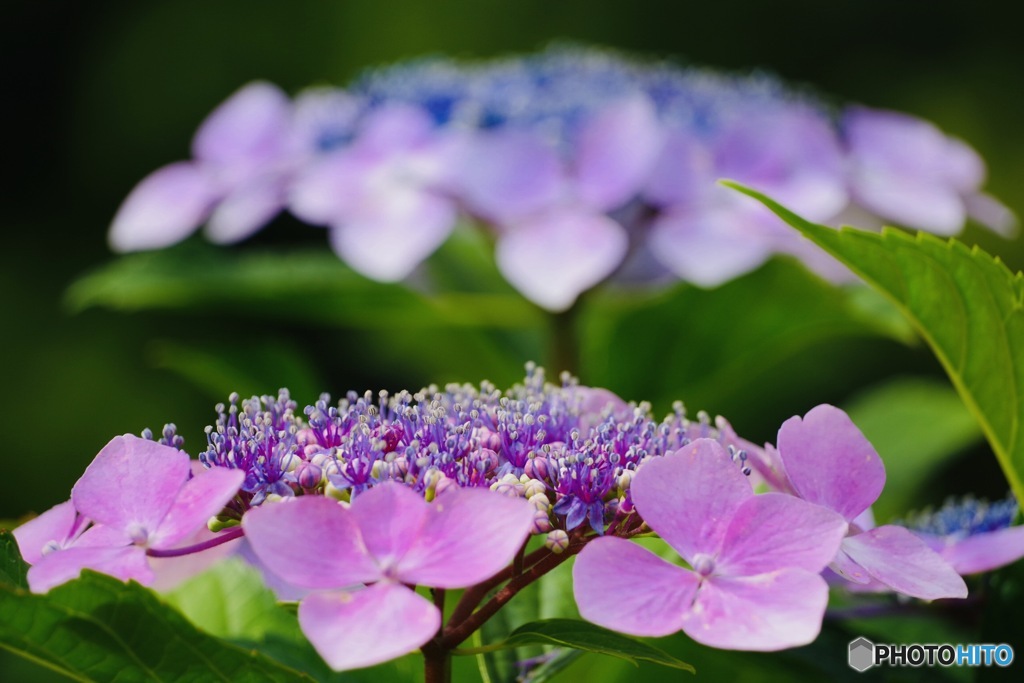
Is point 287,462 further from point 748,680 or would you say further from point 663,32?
point 663,32

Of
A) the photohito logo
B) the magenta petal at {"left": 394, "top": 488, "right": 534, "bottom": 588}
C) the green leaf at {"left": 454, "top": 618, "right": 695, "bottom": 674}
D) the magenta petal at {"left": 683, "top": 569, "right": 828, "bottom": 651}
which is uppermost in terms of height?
the magenta petal at {"left": 394, "top": 488, "right": 534, "bottom": 588}

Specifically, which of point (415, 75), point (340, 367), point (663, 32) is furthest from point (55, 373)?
point (415, 75)

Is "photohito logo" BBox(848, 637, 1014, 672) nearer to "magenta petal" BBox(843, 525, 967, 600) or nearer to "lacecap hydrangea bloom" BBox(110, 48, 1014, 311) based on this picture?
"magenta petal" BBox(843, 525, 967, 600)

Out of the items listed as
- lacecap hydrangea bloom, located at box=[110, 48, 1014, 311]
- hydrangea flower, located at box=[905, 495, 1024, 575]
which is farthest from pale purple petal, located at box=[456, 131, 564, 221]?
hydrangea flower, located at box=[905, 495, 1024, 575]

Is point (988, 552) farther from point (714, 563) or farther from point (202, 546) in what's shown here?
point (202, 546)

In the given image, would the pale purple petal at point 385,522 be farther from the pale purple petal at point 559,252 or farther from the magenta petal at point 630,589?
the pale purple petal at point 559,252

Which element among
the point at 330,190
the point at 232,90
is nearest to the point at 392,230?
the point at 330,190
